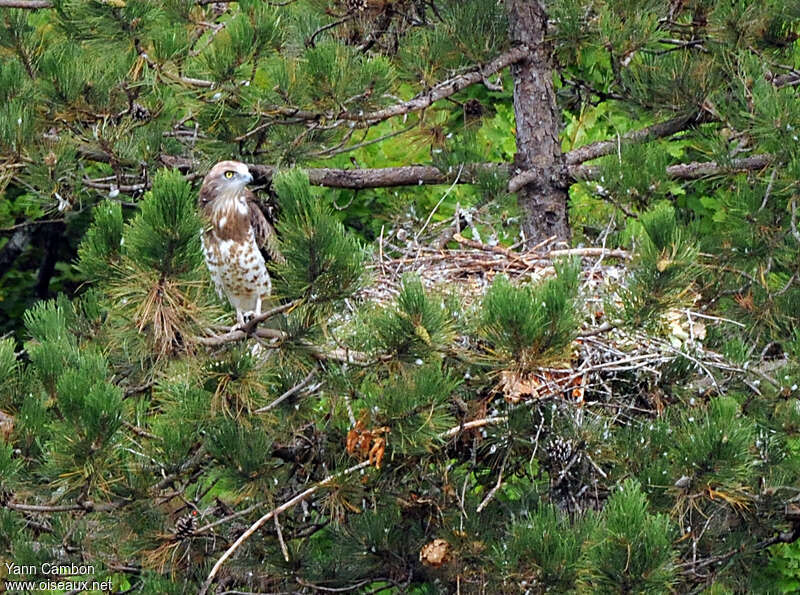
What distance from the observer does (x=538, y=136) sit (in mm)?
6270

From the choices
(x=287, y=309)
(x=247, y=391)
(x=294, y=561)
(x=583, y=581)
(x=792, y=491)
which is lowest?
(x=294, y=561)

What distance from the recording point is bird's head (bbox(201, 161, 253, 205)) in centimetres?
563

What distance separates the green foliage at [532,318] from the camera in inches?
155

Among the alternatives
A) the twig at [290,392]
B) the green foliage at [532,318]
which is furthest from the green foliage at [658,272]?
the twig at [290,392]

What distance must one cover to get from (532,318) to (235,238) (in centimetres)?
212

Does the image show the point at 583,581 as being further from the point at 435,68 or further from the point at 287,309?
the point at 435,68

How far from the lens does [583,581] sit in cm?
408

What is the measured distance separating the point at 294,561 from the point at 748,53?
269 centimetres

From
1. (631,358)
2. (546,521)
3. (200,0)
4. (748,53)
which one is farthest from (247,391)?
(748,53)

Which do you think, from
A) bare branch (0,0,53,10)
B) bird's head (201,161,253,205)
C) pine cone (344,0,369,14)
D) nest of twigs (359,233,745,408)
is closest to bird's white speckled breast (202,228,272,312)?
bird's head (201,161,253,205)

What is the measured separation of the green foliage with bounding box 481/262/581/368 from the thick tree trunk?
2144 mm

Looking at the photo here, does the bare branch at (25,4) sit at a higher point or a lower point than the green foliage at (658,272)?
higher

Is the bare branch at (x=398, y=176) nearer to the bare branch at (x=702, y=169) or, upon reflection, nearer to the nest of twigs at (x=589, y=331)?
the bare branch at (x=702, y=169)

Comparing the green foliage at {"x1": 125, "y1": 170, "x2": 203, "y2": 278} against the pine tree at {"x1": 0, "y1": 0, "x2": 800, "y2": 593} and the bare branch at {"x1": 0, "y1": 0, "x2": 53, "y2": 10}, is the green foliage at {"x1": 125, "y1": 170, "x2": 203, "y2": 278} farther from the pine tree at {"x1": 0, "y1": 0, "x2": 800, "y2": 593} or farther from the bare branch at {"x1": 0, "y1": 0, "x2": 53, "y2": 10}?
the bare branch at {"x1": 0, "y1": 0, "x2": 53, "y2": 10}
